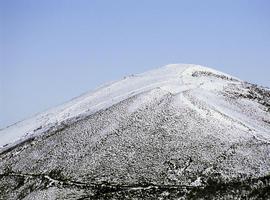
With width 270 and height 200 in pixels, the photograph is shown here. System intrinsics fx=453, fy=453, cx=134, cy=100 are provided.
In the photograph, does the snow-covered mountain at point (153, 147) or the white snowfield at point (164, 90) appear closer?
the snow-covered mountain at point (153, 147)

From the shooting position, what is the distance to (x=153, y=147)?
179 ft

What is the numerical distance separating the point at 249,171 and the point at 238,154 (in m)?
3.47

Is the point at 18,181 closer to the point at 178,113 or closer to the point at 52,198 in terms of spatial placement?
the point at 52,198

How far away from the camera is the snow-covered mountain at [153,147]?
48.3m

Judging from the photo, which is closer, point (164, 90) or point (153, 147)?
point (153, 147)

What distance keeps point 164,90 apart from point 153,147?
45.9 ft

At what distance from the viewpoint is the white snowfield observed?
6000cm

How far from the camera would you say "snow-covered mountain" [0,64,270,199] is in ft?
159

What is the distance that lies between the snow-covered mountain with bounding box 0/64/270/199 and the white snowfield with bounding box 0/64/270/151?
0.26m

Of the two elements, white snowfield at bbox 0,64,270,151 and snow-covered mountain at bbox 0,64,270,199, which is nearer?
snow-covered mountain at bbox 0,64,270,199

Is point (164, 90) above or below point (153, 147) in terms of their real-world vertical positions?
above

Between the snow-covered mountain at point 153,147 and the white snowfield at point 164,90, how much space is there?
264 millimetres

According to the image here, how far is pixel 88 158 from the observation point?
55.1m

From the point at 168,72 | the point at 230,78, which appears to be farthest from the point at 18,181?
the point at 230,78
